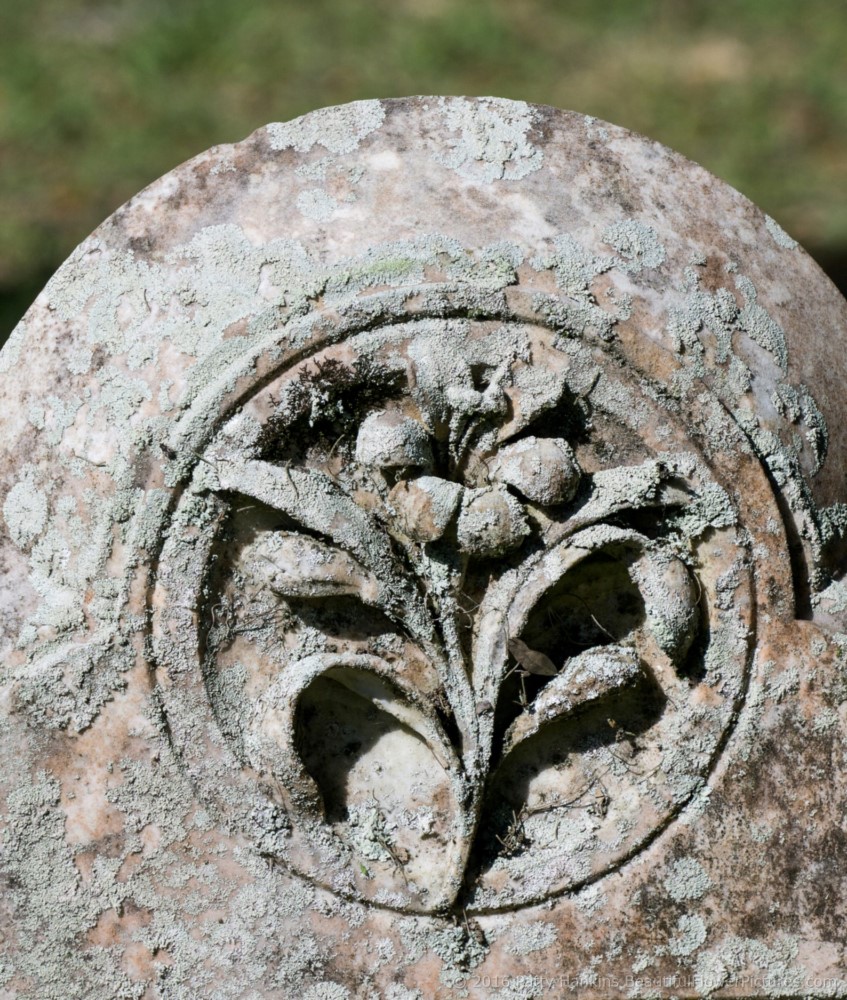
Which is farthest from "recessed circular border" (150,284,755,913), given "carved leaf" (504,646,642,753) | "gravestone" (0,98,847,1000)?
"carved leaf" (504,646,642,753)

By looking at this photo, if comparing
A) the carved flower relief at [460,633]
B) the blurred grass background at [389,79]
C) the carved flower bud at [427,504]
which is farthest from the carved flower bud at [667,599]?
the blurred grass background at [389,79]

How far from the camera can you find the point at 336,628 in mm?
2295

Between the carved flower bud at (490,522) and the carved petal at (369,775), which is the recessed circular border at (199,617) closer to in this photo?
the carved petal at (369,775)

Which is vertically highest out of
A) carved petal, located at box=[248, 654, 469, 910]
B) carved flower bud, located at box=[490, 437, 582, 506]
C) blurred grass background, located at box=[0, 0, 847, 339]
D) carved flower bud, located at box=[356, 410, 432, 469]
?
blurred grass background, located at box=[0, 0, 847, 339]

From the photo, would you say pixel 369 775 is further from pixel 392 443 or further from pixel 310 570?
pixel 392 443

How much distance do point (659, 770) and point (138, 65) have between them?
15.3ft

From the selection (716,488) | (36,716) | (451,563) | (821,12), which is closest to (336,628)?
(451,563)

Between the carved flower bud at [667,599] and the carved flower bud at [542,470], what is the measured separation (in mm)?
194

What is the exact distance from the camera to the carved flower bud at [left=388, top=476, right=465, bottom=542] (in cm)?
215

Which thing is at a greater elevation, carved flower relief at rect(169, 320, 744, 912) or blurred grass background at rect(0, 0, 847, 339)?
blurred grass background at rect(0, 0, 847, 339)

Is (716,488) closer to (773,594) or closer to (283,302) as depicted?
(773,594)

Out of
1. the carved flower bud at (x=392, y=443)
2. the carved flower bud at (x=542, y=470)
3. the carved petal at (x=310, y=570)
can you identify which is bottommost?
the carved petal at (x=310, y=570)

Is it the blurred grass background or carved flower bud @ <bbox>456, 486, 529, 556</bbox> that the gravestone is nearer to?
carved flower bud @ <bbox>456, 486, 529, 556</bbox>

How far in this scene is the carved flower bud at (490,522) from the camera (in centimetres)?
217
